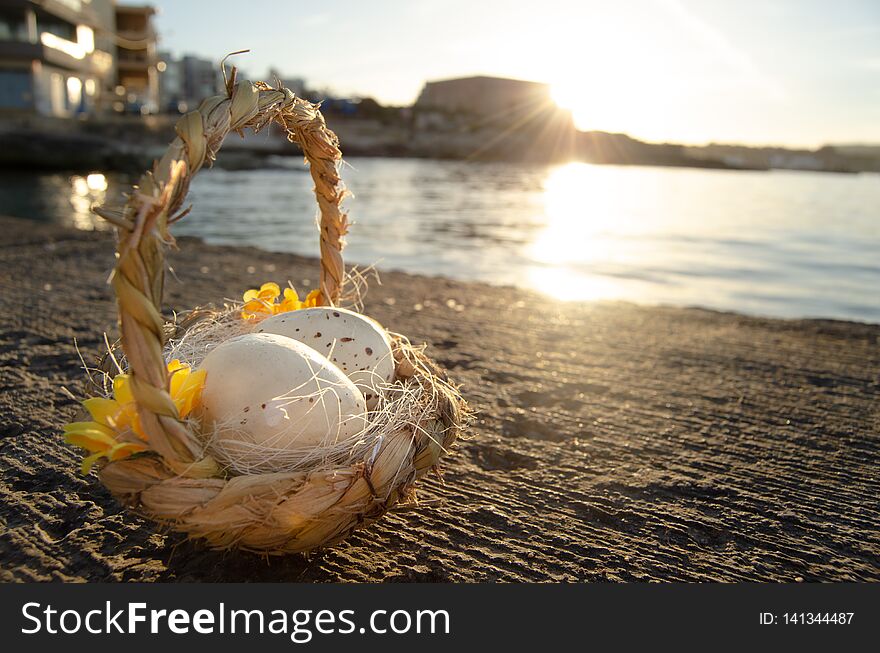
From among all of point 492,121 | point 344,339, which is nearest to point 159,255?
point 344,339

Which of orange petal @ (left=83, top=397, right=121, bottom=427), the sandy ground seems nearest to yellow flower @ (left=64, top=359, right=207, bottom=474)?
orange petal @ (left=83, top=397, right=121, bottom=427)

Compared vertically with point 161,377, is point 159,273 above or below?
above

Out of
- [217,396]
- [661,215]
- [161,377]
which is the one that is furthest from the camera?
[661,215]

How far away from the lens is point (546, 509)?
82.4 inches

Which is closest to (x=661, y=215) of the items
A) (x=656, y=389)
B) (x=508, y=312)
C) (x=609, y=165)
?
(x=508, y=312)

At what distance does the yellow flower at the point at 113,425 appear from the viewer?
4.68ft

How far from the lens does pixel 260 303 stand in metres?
2.45

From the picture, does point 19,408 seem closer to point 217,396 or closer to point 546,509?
point 217,396

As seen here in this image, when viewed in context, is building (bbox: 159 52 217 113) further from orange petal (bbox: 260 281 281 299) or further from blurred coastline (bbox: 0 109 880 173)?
orange petal (bbox: 260 281 281 299)

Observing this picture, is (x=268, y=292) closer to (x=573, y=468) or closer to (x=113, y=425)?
(x=113, y=425)

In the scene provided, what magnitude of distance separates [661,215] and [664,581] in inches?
818

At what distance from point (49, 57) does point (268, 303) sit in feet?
134

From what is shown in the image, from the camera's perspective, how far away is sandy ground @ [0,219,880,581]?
5.76ft

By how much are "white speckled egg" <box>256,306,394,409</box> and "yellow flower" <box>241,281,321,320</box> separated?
23 cm
